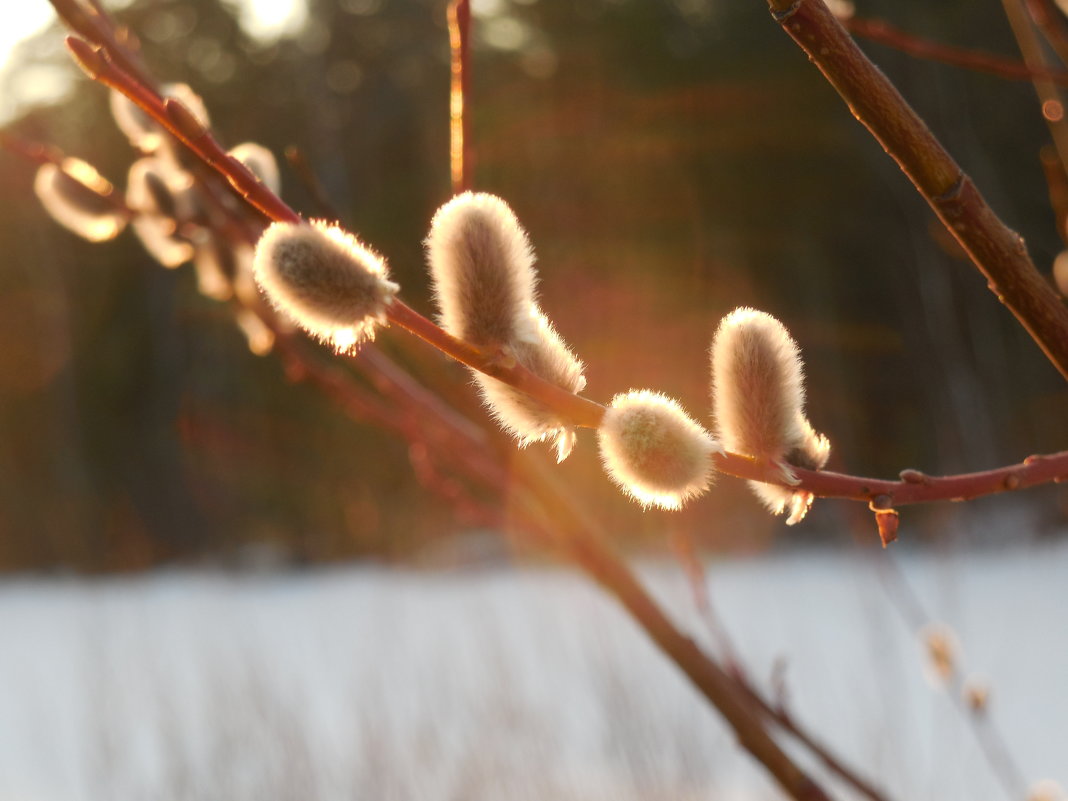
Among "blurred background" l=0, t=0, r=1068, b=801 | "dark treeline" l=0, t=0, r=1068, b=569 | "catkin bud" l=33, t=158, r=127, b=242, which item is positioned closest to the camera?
"catkin bud" l=33, t=158, r=127, b=242

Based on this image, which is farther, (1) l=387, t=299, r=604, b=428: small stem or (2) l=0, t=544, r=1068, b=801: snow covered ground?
(2) l=0, t=544, r=1068, b=801: snow covered ground

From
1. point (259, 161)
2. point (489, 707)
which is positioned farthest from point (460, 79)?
point (489, 707)

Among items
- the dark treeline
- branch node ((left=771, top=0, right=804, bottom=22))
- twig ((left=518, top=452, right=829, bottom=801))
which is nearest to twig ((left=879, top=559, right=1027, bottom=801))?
twig ((left=518, top=452, right=829, bottom=801))

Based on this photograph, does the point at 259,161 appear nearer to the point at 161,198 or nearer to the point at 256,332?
the point at 161,198

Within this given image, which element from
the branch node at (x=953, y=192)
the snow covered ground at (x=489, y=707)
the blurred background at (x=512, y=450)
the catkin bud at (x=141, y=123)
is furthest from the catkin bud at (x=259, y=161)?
the snow covered ground at (x=489, y=707)

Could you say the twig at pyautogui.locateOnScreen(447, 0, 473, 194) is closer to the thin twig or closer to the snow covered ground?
the thin twig

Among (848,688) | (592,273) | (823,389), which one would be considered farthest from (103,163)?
(848,688)

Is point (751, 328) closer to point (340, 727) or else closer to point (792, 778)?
point (792, 778)
